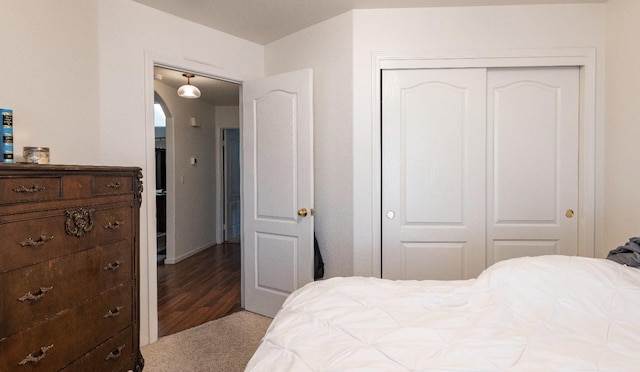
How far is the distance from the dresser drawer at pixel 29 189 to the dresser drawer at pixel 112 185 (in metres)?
0.22

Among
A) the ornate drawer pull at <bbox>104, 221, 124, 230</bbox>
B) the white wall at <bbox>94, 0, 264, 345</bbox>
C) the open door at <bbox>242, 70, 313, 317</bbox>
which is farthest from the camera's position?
the open door at <bbox>242, 70, 313, 317</bbox>

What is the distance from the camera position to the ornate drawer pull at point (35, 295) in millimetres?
1313

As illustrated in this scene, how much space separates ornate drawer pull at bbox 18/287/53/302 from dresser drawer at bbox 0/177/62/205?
0.36 metres

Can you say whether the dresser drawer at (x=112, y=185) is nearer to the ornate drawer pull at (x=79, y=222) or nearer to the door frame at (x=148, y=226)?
the ornate drawer pull at (x=79, y=222)

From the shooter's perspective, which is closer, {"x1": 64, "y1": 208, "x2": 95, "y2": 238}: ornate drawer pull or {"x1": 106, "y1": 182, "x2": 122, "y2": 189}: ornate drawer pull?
{"x1": 64, "y1": 208, "x2": 95, "y2": 238}: ornate drawer pull

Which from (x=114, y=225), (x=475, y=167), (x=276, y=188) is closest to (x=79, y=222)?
(x=114, y=225)

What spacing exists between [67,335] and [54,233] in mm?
457

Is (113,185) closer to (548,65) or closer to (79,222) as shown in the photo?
(79,222)

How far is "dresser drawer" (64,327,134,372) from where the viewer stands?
1.62m

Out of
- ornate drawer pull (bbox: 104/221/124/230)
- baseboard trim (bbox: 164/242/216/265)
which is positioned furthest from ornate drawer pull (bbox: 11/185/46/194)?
baseboard trim (bbox: 164/242/216/265)

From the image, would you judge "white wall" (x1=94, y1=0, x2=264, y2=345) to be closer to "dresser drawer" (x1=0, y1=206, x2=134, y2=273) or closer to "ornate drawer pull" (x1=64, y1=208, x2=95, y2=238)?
"dresser drawer" (x1=0, y1=206, x2=134, y2=273)

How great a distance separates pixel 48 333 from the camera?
4.64 ft

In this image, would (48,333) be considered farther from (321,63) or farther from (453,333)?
(321,63)

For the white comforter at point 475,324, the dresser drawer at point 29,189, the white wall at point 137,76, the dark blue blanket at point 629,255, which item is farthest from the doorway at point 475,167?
the dresser drawer at point 29,189
